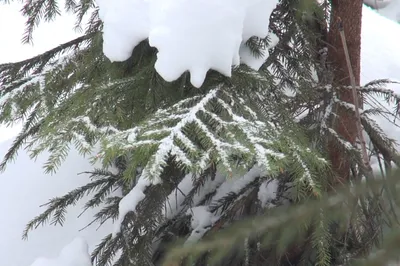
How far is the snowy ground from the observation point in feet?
10.3

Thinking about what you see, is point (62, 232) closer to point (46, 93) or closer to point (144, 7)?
point (46, 93)

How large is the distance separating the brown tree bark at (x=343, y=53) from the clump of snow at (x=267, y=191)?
317 millimetres

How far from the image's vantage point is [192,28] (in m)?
1.50

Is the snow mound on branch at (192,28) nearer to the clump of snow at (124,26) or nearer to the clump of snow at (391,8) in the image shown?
the clump of snow at (124,26)

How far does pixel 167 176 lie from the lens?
2170 millimetres

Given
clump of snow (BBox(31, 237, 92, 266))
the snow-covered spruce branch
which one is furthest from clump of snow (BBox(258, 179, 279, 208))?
clump of snow (BBox(31, 237, 92, 266))

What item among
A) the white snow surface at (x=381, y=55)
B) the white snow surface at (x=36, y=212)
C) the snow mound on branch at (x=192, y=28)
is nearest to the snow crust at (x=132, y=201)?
the white snow surface at (x=36, y=212)

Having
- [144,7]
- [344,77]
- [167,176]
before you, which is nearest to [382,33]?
[344,77]

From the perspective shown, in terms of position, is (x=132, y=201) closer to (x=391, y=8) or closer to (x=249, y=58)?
(x=249, y=58)

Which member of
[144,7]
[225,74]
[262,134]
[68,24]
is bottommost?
[262,134]

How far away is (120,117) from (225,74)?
A: 40 cm

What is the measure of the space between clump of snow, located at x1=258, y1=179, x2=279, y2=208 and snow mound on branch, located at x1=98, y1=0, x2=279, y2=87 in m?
0.89

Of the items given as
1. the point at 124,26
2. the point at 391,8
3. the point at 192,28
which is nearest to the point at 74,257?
the point at 124,26

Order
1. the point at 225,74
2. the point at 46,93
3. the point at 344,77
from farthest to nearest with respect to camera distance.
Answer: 1. the point at 344,77
2. the point at 46,93
3. the point at 225,74
